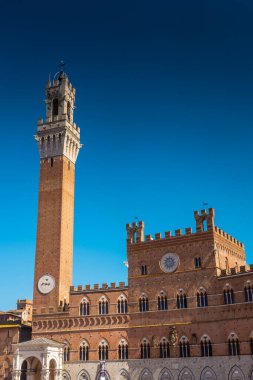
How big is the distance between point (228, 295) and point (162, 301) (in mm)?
7192

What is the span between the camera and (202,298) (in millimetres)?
47281

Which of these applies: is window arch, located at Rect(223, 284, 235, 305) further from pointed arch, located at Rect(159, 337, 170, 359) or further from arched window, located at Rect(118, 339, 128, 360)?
arched window, located at Rect(118, 339, 128, 360)

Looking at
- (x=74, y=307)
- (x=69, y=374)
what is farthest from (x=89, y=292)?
(x=69, y=374)

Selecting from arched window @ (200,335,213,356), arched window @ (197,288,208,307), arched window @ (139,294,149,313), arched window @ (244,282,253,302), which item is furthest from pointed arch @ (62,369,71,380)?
arched window @ (244,282,253,302)

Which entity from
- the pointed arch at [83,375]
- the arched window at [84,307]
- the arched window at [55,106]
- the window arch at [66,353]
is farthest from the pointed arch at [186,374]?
the arched window at [55,106]

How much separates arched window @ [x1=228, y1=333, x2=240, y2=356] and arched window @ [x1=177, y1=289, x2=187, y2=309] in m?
5.59

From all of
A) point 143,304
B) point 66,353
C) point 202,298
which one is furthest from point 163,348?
point 66,353

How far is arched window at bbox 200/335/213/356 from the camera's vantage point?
148 ft

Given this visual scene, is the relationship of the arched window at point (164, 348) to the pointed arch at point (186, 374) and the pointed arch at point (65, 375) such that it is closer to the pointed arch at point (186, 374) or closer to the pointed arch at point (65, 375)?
the pointed arch at point (186, 374)

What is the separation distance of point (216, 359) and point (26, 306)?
48352 mm

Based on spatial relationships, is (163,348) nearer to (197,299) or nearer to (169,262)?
(197,299)

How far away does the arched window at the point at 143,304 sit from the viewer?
165 feet

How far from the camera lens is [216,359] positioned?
44.5 meters

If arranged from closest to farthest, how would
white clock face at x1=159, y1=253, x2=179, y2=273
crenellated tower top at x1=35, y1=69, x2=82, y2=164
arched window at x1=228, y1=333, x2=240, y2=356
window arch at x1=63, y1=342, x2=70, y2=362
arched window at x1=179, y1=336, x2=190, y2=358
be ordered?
arched window at x1=228, y1=333, x2=240, y2=356, arched window at x1=179, y1=336, x2=190, y2=358, white clock face at x1=159, y1=253, x2=179, y2=273, window arch at x1=63, y1=342, x2=70, y2=362, crenellated tower top at x1=35, y1=69, x2=82, y2=164
